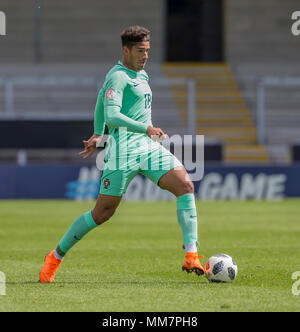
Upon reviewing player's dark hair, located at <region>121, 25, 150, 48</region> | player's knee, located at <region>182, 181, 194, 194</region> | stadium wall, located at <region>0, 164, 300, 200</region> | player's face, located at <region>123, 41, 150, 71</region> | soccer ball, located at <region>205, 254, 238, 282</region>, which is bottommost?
soccer ball, located at <region>205, 254, 238, 282</region>

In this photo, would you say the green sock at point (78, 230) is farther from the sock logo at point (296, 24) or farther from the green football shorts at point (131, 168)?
the sock logo at point (296, 24)

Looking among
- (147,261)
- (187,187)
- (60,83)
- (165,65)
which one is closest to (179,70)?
(165,65)

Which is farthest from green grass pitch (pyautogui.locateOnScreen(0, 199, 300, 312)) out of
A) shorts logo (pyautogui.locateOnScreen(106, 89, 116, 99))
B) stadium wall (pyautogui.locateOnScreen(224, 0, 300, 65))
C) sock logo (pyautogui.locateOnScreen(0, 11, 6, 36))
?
stadium wall (pyautogui.locateOnScreen(224, 0, 300, 65))

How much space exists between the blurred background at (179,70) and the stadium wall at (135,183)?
40cm

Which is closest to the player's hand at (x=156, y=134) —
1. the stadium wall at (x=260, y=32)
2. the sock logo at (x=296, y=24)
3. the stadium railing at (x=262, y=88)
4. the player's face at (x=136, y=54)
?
the player's face at (x=136, y=54)

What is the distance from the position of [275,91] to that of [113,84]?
66.0 ft

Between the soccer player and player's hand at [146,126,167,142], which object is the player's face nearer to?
the soccer player

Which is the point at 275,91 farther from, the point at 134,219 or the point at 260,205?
the point at 134,219

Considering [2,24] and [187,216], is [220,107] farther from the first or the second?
[187,216]

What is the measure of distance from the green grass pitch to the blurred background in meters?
5.68

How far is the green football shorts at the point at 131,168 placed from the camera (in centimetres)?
683

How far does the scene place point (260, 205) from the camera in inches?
693

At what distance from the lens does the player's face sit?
22.5ft
